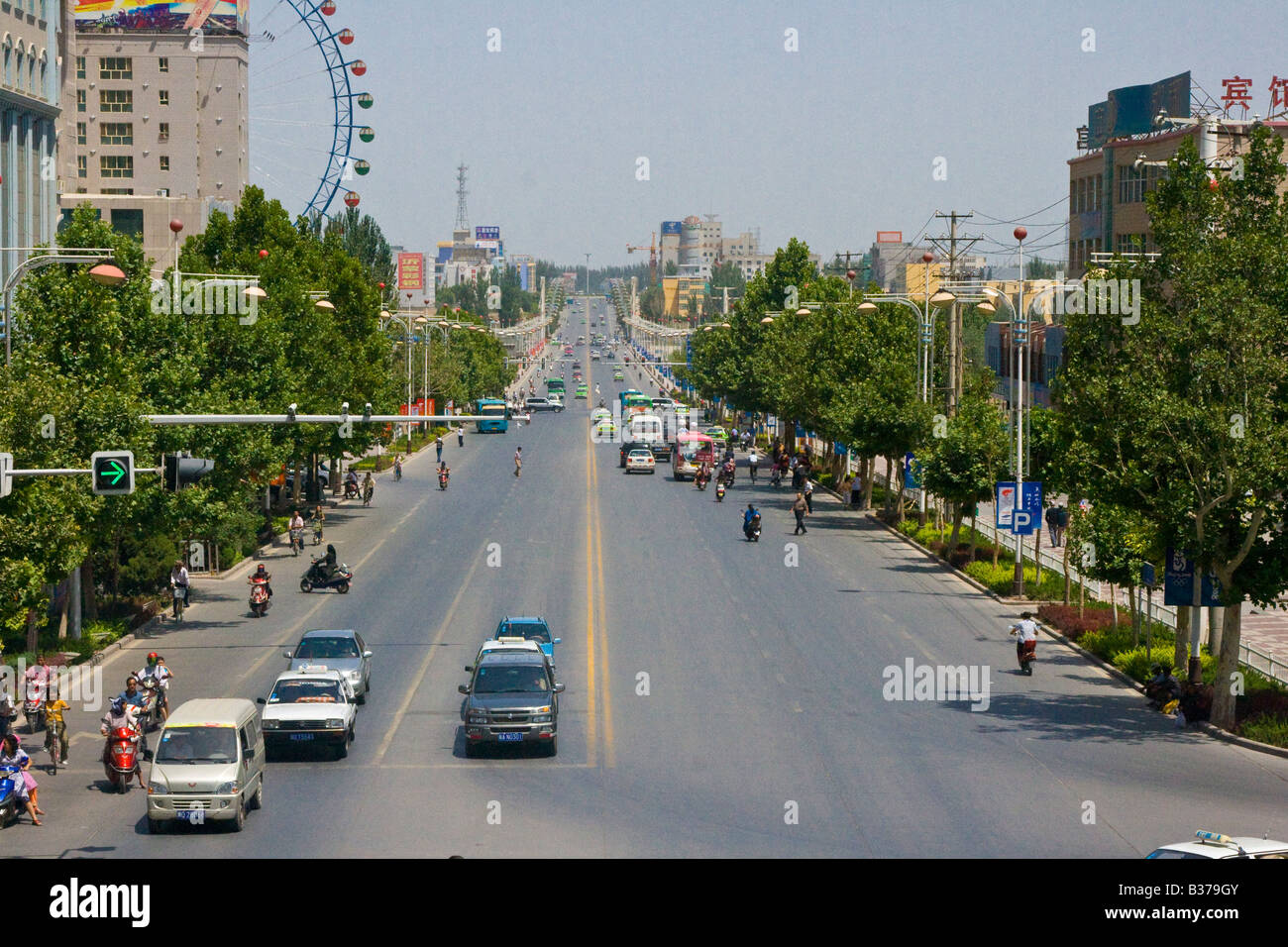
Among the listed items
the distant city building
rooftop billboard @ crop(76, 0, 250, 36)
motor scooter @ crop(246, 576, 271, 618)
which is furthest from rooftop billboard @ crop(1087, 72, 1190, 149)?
rooftop billboard @ crop(76, 0, 250, 36)

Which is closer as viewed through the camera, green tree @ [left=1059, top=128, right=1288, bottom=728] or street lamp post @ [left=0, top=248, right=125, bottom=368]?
street lamp post @ [left=0, top=248, right=125, bottom=368]

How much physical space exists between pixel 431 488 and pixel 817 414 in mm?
19410

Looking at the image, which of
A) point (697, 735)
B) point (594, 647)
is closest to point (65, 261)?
point (594, 647)

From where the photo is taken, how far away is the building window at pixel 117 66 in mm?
123062

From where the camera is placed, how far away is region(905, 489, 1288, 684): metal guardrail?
32469 millimetres

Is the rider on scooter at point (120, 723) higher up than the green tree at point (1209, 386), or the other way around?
the green tree at point (1209, 386)

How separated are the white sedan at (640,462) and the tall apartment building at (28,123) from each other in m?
31.6

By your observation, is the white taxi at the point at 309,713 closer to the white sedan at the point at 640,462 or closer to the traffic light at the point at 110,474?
the traffic light at the point at 110,474

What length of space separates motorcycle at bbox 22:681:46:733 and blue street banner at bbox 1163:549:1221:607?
21129 mm

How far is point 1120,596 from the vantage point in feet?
146

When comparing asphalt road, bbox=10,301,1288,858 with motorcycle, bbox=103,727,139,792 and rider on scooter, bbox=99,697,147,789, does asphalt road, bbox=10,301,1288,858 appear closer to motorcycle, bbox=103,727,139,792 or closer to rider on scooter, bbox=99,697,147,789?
motorcycle, bbox=103,727,139,792

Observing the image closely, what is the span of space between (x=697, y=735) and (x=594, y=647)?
8951 millimetres

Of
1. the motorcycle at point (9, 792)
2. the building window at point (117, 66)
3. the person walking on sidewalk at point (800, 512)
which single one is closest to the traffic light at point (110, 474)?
the motorcycle at point (9, 792)

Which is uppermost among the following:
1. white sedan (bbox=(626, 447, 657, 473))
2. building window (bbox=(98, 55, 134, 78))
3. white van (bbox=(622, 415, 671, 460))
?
building window (bbox=(98, 55, 134, 78))
